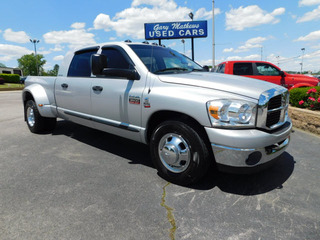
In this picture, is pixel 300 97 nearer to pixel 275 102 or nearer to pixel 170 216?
pixel 275 102

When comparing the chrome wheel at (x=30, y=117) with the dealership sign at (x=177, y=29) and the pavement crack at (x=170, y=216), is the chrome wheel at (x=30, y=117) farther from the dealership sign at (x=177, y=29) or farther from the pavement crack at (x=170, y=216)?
the dealership sign at (x=177, y=29)

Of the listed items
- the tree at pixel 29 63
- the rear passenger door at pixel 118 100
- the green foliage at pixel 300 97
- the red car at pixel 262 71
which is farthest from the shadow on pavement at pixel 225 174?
the tree at pixel 29 63

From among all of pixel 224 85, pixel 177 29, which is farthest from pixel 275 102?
pixel 177 29

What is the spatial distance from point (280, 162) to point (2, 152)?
4.64 m

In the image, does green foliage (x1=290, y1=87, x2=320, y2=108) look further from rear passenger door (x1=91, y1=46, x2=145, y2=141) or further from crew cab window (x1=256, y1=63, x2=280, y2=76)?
rear passenger door (x1=91, y1=46, x2=145, y2=141)

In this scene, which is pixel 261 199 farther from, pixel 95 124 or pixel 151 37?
pixel 151 37

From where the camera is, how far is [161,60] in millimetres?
3467

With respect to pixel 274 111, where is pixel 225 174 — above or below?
below

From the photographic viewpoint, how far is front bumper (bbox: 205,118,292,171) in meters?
2.31

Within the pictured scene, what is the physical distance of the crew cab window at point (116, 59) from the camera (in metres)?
3.38

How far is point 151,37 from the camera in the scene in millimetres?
18469

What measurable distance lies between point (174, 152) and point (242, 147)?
0.80 meters

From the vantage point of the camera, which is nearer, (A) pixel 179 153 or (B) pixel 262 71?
(A) pixel 179 153

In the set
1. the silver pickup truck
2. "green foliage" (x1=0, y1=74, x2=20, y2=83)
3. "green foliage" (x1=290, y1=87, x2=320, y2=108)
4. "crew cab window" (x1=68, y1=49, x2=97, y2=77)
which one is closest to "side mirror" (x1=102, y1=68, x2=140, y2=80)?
the silver pickup truck
